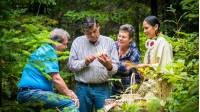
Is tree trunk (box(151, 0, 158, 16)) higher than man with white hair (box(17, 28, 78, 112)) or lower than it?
higher

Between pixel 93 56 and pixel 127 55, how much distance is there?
748mm

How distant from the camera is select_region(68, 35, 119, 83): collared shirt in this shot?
6.92 meters

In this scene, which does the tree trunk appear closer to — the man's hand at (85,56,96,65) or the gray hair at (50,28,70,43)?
the man's hand at (85,56,96,65)

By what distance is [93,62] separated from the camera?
7.01m

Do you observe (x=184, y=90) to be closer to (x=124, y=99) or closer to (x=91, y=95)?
(x=124, y=99)

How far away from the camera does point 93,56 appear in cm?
666

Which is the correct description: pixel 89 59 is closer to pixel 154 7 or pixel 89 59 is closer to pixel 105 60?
pixel 105 60

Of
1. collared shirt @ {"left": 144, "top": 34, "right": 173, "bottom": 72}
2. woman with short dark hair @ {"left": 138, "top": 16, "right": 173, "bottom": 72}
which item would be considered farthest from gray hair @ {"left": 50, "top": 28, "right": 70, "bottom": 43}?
collared shirt @ {"left": 144, "top": 34, "right": 173, "bottom": 72}

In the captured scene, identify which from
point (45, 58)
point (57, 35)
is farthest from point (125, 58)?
point (45, 58)

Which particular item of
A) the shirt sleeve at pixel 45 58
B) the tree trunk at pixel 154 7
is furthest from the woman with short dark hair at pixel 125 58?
the tree trunk at pixel 154 7

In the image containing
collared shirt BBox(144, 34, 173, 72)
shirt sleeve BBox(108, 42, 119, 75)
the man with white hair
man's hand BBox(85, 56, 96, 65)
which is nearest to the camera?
the man with white hair

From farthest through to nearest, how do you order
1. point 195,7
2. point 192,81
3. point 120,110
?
1. point 120,110
2. point 195,7
3. point 192,81

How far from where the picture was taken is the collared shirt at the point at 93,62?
692 cm

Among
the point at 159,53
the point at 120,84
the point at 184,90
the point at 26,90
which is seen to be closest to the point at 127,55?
the point at 120,84
